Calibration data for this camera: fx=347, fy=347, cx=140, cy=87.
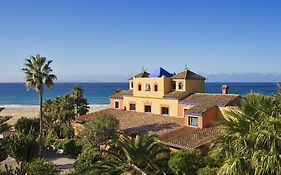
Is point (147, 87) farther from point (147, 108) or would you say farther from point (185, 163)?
point (185, 163)

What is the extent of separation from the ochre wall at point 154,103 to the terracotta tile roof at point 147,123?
0.97 meters

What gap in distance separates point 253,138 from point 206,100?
2056 centimetres

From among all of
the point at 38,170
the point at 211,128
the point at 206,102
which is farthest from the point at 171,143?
the point at 38,170

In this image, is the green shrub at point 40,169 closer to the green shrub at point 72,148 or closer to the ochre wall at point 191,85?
the green shrub at point 72,148

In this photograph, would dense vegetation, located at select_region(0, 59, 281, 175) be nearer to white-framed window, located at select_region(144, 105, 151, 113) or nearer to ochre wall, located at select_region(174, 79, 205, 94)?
white-framed window, located at select_region(144, 105, 151, 113)

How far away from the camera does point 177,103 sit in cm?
Answer: 3784

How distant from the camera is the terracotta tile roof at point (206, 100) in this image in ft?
107

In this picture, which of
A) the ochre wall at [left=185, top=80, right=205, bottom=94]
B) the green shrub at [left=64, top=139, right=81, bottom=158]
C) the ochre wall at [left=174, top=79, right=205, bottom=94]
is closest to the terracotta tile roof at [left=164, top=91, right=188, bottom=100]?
the ochre wall at [left=174, top=79, right=205, bottom=94]

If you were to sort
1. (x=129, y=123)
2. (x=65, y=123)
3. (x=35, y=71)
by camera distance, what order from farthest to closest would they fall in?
1. (x=65, y=123)
2. (x=129, y=123)
3. (x=35, y=71)

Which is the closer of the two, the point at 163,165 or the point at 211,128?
the point at 163,165

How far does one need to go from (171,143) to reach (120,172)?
935cm

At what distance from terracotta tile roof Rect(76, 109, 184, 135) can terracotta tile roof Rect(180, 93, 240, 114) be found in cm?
234

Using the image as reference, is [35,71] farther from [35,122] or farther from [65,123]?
[65,123]

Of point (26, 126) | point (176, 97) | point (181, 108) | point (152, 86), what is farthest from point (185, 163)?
point (26, 126)
